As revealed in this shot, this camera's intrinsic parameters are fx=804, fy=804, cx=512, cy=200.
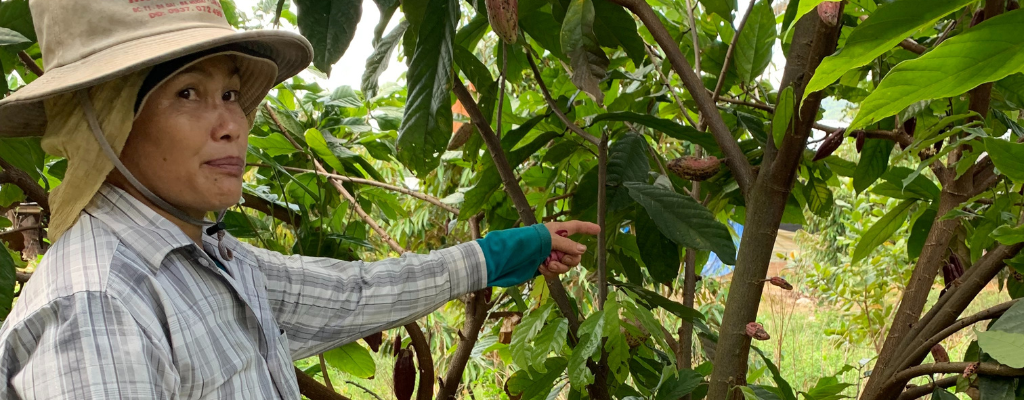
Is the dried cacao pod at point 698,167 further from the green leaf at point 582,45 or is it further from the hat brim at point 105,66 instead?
the hat brim at point 105,66

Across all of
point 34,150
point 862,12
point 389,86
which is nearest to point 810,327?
point 389,86

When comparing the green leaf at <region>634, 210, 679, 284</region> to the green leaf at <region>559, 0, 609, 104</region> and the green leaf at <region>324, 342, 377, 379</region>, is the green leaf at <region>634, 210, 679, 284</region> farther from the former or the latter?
the green leaf at <region>324, 342, 377, 379</region>

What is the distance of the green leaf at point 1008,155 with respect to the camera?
22.2 inches

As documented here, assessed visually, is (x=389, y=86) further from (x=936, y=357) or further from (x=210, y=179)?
(x=936, y=357)

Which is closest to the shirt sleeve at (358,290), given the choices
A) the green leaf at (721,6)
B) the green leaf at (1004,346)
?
the green leaf at (721,6)

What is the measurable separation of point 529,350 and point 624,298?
0.12 metres

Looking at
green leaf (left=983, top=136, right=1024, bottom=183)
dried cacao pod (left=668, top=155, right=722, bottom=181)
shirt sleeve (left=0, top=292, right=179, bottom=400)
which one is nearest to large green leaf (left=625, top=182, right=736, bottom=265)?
dried cacao pod (left=668, top=155, right=722, bottom=181)

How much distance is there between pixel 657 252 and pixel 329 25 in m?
0.48

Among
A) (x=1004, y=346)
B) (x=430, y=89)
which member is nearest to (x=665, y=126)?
(x=430, y=89)

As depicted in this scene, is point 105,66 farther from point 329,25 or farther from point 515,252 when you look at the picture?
point 515,252

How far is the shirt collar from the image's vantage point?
2.10 ft

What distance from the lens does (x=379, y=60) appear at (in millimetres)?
903

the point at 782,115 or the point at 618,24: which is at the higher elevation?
the point at 618,24

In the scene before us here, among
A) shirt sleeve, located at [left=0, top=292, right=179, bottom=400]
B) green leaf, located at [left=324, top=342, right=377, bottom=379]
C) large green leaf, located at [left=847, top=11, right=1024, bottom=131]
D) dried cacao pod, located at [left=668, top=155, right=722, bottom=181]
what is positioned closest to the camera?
large green leaf, located at [left=847, top=11, right=1024, bottom=131]
